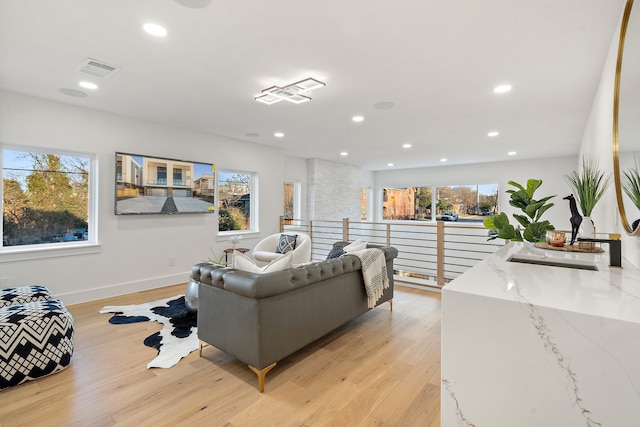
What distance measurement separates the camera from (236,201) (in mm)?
5777

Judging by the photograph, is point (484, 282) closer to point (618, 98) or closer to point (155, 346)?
point (618, 98)

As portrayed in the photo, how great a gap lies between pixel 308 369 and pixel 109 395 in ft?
4.39

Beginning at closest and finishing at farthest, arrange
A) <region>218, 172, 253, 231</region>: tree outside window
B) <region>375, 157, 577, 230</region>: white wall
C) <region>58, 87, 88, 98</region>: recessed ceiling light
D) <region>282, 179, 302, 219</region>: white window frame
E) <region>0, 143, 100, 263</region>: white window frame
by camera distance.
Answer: <region>58, 87, 88, 98</region>: recessed ceiling light
<region>0, 143, 100, 263</region>: white window frame
<region>218, 172, 253, 231</region>: tree outside window
<region>375, 157, 577, 230</region>: white wall
<region>282, 179, 302, 219</region>: white window frame

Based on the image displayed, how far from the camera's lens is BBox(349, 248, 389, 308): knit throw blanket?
9.96 feet

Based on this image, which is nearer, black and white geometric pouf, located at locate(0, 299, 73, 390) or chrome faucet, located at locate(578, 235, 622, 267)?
chrome faucet, located at locate(578, 235, 622, 267)

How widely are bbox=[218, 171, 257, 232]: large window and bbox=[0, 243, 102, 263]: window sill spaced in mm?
1956

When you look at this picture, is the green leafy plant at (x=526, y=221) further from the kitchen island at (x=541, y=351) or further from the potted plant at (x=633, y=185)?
the kitchen island at (x=541, y=351)

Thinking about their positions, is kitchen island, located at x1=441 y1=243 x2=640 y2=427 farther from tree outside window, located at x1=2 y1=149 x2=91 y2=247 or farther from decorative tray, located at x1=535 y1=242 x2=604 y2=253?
tree outside window, located at x1=2 y1=149 x2=91 y2=247

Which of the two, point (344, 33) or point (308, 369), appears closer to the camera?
point (344, 33)

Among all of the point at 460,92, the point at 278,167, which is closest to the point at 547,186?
the point at 460,92

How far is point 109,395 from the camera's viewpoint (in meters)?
2.01

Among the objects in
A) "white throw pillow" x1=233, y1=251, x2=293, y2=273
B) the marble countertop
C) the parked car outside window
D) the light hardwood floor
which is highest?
the parked car outside window

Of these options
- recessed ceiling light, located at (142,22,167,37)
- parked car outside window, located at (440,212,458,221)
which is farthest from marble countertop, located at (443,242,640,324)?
parked car outside window, located at (440,212,458,221)

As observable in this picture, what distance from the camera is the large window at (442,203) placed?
8.33 m
